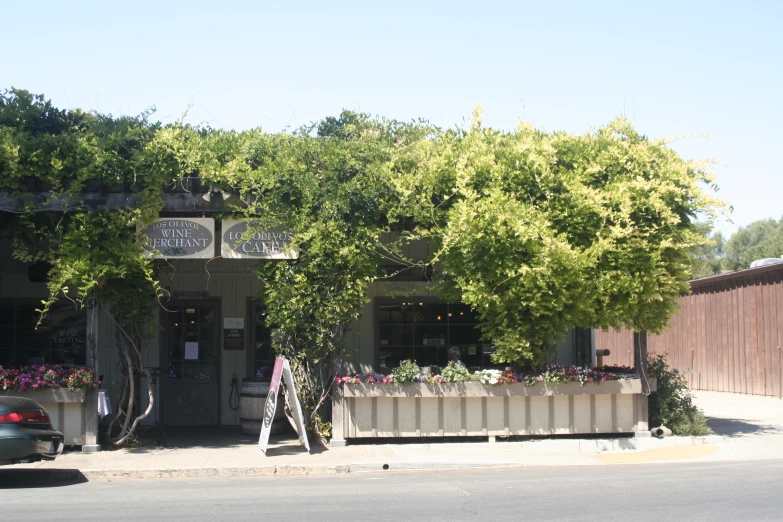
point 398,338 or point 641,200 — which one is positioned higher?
point 641,200

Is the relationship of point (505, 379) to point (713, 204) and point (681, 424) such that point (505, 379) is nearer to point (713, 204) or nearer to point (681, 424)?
point (681, 424)

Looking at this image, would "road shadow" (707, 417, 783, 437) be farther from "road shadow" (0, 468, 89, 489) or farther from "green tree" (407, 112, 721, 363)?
"road shadow" (0, 468, 89, 489)

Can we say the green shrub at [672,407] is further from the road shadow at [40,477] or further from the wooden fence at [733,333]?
the road shadow at [40,477]

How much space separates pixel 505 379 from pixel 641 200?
3.25 m

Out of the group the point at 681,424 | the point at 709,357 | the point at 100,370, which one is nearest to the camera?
the point at 681,424

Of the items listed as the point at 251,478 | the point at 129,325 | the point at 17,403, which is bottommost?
the point at 251,478

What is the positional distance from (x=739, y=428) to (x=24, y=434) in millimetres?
10864

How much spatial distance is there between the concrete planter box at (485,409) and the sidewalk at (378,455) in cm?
22

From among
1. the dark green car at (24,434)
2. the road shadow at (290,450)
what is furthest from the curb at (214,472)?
the road shadow at (290,450)

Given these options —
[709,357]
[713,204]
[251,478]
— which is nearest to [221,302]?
[251,478]

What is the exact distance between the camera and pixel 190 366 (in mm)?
13602

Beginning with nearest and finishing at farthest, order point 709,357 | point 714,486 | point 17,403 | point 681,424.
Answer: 1. point 714,486
2. point 17,403
3. point 681,424
4. point 709,357

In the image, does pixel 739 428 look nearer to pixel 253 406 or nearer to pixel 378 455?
pixel 378 455

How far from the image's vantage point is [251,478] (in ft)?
31.3
